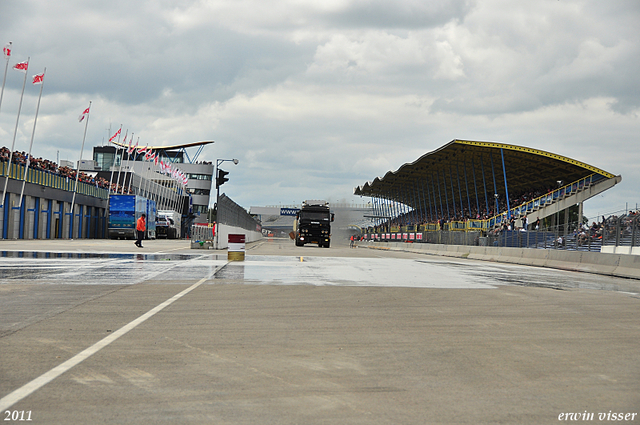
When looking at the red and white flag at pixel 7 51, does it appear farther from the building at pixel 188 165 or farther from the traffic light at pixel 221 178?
the building at pixel 188 165

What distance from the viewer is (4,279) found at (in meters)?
13.6

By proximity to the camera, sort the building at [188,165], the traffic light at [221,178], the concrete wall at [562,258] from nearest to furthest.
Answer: the concrete wall at [562,258] → the traffic light at [221,178] → the building at [188,165]

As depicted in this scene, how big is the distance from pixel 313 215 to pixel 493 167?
2094 cm

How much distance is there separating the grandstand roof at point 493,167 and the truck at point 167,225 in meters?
29.5

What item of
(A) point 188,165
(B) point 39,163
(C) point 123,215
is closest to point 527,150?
(C) point 123,215

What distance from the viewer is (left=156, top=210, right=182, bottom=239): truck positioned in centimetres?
A: 7931

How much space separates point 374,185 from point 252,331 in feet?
317

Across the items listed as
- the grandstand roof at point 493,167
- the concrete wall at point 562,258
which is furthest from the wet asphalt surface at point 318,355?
the grandstand roof at point 493,167

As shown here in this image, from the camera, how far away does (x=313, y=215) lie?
5334 centimetres

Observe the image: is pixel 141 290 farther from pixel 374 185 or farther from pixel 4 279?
pixel 374 185

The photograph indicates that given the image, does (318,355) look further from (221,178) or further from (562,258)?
(221,178)

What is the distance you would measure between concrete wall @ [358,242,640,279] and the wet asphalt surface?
9298 mm

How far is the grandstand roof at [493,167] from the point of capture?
59.5 m

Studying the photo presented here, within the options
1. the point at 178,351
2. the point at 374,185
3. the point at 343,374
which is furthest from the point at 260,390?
the point at 374,185
